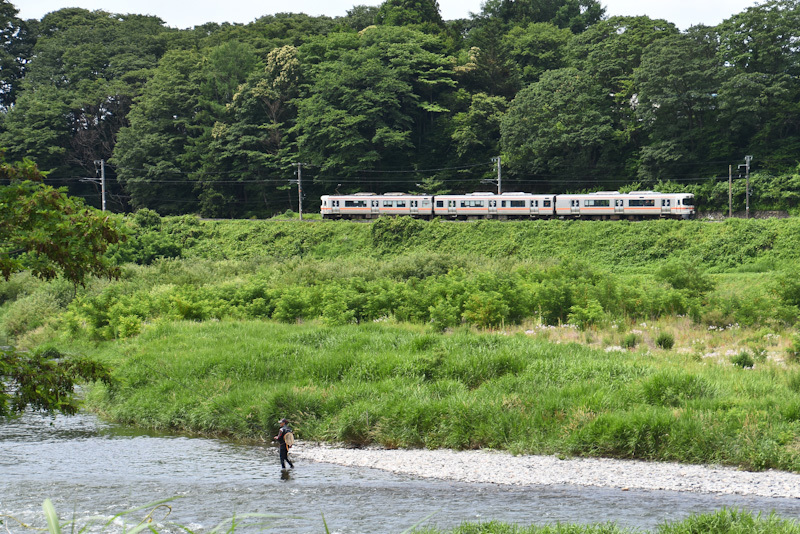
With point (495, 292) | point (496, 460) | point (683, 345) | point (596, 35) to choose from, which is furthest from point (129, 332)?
point (596, 35)

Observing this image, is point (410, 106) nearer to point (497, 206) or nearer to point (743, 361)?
point (497, 206)

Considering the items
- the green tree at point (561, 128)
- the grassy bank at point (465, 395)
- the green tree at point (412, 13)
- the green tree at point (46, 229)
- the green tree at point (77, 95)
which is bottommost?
the grassy bank at point (465, 395)

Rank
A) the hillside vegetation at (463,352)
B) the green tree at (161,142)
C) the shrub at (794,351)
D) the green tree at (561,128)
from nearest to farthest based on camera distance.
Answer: the hillside vegetation at (463,352)
the shrub at (794,351)
the green tree at (561,128)
the green tree at (161,142)

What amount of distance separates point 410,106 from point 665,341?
52195mm

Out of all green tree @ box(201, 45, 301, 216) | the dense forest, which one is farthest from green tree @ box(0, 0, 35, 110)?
green tree @ box(201, 45, 301, 216)

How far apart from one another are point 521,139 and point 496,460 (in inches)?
1926

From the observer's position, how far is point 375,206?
6044 cm

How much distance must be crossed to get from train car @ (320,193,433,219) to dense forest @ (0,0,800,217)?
578 centimetres

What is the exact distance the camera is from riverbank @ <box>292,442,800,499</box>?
1316cm

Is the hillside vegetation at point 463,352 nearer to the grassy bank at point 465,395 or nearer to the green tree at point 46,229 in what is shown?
the grassy bank at point 465,395

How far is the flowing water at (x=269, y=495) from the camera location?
39.1 ft

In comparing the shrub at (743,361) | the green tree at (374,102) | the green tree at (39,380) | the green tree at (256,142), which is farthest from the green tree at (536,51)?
the green tree at (39,380)

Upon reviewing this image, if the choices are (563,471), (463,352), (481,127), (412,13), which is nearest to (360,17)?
(412,13)

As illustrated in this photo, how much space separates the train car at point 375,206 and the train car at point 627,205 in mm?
11425
